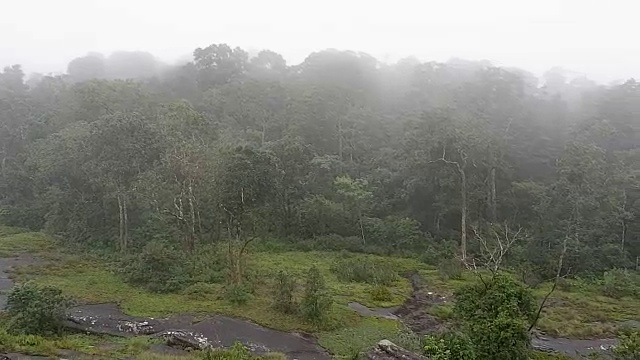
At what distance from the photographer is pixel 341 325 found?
70.2 feet

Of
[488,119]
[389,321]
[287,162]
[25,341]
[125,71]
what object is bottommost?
[389,321]

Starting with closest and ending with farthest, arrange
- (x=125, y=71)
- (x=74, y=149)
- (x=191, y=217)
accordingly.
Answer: (x=191, y=217) < (x=74, y=149) < (x=125, y=71)

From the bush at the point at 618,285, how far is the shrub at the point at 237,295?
2058 centimetres

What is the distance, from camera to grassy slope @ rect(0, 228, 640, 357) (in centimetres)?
2127

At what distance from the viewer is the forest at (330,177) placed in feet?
97.1

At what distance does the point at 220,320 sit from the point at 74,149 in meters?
19.1

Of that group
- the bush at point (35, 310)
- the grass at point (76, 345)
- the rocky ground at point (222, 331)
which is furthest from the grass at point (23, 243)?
the grass at point (76, 345)

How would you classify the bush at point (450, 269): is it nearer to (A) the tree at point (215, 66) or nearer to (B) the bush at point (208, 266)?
(B) the bush at point (208, 266)

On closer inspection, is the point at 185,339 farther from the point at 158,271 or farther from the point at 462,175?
the point at 462,175

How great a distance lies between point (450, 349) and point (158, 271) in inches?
683

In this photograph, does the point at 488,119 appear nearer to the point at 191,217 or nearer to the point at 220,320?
the point at 191,217

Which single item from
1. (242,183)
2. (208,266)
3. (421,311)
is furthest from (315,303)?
(208,266)

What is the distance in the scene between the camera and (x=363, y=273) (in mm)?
29656

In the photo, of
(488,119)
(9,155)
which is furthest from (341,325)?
(9,155)
